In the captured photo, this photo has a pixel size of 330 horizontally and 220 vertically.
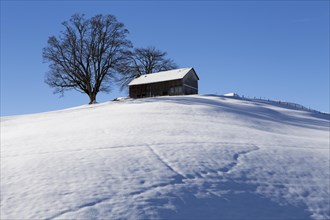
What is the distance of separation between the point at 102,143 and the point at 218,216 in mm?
4915

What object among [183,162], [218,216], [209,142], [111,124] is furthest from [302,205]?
[111,124]

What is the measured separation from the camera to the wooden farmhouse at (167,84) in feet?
133

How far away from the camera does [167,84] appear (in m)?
41.0

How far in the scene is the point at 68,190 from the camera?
6.52m

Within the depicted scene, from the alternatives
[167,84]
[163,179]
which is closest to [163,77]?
[167,84]

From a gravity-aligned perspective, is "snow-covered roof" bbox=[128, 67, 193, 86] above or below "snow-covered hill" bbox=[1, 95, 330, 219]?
above

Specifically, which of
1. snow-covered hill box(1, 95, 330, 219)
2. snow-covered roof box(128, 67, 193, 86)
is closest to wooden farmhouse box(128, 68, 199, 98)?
snow-covered roof box(128, 67, 193, 86)

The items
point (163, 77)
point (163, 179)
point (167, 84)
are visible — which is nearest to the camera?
point (163, 179)

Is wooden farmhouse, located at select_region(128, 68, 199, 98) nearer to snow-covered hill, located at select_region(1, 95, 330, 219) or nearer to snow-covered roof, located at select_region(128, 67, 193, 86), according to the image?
snow-covered roof, located at select_region(128, 67, 193, 86)

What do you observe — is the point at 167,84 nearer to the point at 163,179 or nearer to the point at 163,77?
the point at 163,77

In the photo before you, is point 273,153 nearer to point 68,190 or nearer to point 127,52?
point 68,190

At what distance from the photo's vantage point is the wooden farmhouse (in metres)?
40.4

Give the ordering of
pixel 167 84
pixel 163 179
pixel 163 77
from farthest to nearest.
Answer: pixel 163 77, pixel 167 84, pixel 163 179

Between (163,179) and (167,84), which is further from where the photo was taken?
(167,84)
